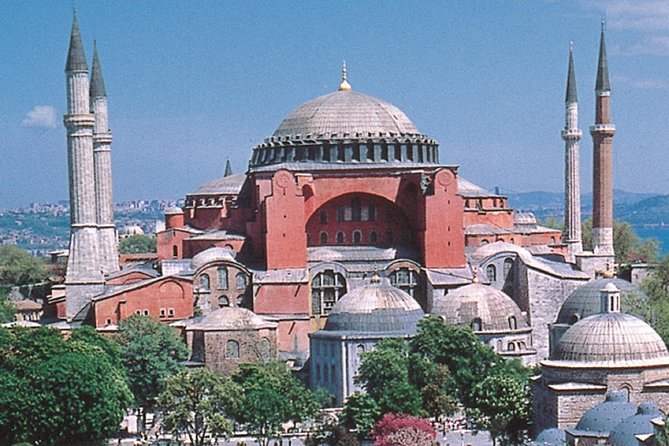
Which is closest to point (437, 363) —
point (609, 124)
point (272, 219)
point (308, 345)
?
point (308, 345)

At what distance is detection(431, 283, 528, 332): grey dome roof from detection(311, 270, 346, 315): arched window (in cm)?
370

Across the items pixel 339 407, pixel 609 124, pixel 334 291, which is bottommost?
pixel 339 407

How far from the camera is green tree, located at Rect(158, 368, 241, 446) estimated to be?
1275 inches

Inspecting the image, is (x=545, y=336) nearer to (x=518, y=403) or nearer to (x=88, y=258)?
(x=518, y=403)

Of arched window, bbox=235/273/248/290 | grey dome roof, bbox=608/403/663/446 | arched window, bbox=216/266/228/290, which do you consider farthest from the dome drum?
grey dome roof, bbox=608/403/663/446

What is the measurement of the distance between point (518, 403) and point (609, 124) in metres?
22.0

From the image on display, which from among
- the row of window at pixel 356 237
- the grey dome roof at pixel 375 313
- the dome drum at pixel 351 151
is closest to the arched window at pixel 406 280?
the row of window at pixel 356 237

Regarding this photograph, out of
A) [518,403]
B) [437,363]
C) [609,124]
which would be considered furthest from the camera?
[609,124]

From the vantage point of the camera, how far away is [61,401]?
31922mm

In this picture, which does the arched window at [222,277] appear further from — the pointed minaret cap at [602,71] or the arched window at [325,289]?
the pointed minaret cap at [602,71]

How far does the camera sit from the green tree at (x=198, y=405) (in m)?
32.4

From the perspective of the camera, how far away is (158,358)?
37219mm

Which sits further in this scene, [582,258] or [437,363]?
[582,258]

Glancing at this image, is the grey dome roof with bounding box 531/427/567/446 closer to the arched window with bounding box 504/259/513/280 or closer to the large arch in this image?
the arched window with bounding box 504/259/513/280
